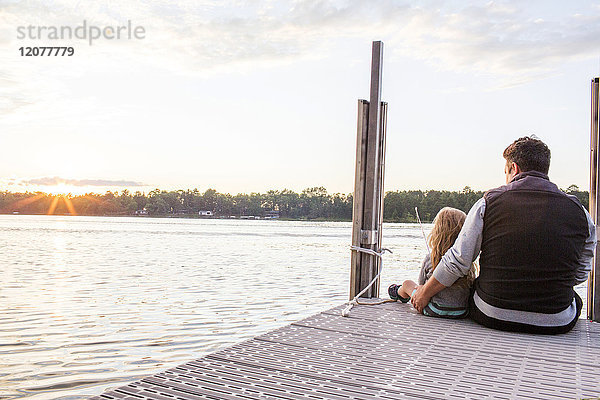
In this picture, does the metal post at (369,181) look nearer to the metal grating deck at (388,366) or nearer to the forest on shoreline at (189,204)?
the metal grating deck at (388,366)

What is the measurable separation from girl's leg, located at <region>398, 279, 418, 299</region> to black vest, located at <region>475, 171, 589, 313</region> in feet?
3.67

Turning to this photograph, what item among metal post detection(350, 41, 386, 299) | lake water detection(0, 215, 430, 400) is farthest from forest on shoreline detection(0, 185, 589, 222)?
metal post detection(350, 41, 386, 299)

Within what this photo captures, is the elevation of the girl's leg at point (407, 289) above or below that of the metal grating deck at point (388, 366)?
above

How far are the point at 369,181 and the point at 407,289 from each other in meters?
1.05

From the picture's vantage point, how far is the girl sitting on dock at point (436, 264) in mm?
4055

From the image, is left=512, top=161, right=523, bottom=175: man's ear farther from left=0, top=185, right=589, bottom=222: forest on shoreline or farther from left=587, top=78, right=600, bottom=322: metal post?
left=0, top=185, right=589, bottom=222: forest on shoreline

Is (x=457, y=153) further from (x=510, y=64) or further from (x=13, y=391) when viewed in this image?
(x=13, y=391)

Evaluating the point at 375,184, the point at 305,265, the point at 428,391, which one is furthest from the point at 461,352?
the point at 305,265

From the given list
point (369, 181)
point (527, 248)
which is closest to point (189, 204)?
point (369, 181)

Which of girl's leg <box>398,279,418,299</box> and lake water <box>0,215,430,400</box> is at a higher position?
girl's leg <box>398,279,418,299</box>

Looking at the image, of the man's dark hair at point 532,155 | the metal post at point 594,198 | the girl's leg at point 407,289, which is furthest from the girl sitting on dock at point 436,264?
the metal post at point 594,198

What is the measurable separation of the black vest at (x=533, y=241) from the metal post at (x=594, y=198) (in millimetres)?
846

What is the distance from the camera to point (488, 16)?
16.1 meters

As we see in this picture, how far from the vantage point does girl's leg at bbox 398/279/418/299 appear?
4652 millimetres
